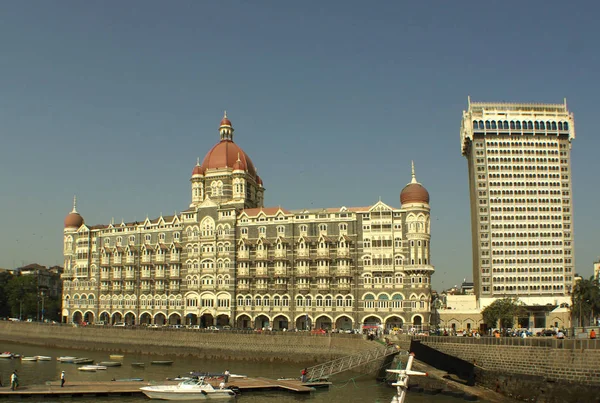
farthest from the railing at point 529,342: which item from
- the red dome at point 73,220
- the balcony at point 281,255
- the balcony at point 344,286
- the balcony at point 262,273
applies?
the red dome at point 73,220

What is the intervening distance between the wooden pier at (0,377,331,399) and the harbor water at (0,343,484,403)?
0.58 m

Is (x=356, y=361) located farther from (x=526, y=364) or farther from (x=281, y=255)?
(x=281, y=255)

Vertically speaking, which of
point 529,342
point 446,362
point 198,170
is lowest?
point 446,362

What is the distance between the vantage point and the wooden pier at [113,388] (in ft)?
178

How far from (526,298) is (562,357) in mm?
78034

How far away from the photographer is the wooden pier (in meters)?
54.2

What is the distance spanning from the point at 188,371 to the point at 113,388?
19.4 metres

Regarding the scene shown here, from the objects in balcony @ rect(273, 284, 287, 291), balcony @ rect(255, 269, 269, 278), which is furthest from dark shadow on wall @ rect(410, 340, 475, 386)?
balcony @ rect(255, 269, 269, 278)

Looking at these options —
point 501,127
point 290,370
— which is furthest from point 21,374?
point 501,127

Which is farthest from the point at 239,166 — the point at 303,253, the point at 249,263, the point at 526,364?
the point at 526,364

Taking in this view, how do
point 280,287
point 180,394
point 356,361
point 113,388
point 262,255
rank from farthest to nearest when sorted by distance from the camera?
point 262,255 < point 280,287 < point 356,361 < point 113,388 < point 180,394

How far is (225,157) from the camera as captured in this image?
11669 cm

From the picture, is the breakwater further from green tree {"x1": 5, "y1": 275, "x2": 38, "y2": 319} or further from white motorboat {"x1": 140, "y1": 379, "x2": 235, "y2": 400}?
green tree {"x1": 5, "y1": 275, "x2": 38, "y2": 319}

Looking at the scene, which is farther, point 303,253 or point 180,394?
point 303,253
